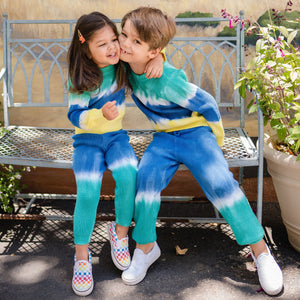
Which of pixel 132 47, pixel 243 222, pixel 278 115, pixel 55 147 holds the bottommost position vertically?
pixel 243 222

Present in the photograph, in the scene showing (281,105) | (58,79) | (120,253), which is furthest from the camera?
(58,79)

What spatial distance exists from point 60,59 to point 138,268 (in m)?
1.73

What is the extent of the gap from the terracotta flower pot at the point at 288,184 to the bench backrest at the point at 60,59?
0.59 meters

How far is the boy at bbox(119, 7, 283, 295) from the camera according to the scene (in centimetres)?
241

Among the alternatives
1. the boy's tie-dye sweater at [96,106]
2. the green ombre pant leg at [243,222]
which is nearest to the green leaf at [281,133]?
the green ombre pant leg at [243,222]

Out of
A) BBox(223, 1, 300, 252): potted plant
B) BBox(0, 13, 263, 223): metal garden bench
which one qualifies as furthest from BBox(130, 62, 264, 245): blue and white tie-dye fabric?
BBox(223, 1, 300, 252): potted plant

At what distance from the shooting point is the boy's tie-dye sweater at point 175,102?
8.20 feet

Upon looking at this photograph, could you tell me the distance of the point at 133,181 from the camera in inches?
97.3

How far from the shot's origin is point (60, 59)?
11.4 ft

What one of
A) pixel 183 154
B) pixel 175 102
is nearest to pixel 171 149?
pixel 183 154

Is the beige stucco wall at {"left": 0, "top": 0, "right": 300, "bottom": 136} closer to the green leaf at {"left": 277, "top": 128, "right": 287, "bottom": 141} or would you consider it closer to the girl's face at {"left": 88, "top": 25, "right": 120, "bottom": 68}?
the green leaf at {"left": 277, "top": 128, "right": 287, "bottom": 141}

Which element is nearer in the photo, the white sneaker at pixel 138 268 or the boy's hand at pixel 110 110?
the boy's hand at pixel 110 110

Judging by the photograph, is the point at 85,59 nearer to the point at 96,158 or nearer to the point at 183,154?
the point at 96,158

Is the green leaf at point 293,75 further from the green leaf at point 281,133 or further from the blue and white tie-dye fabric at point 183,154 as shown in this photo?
the blue and white tie-dye fabric at point 183,154
